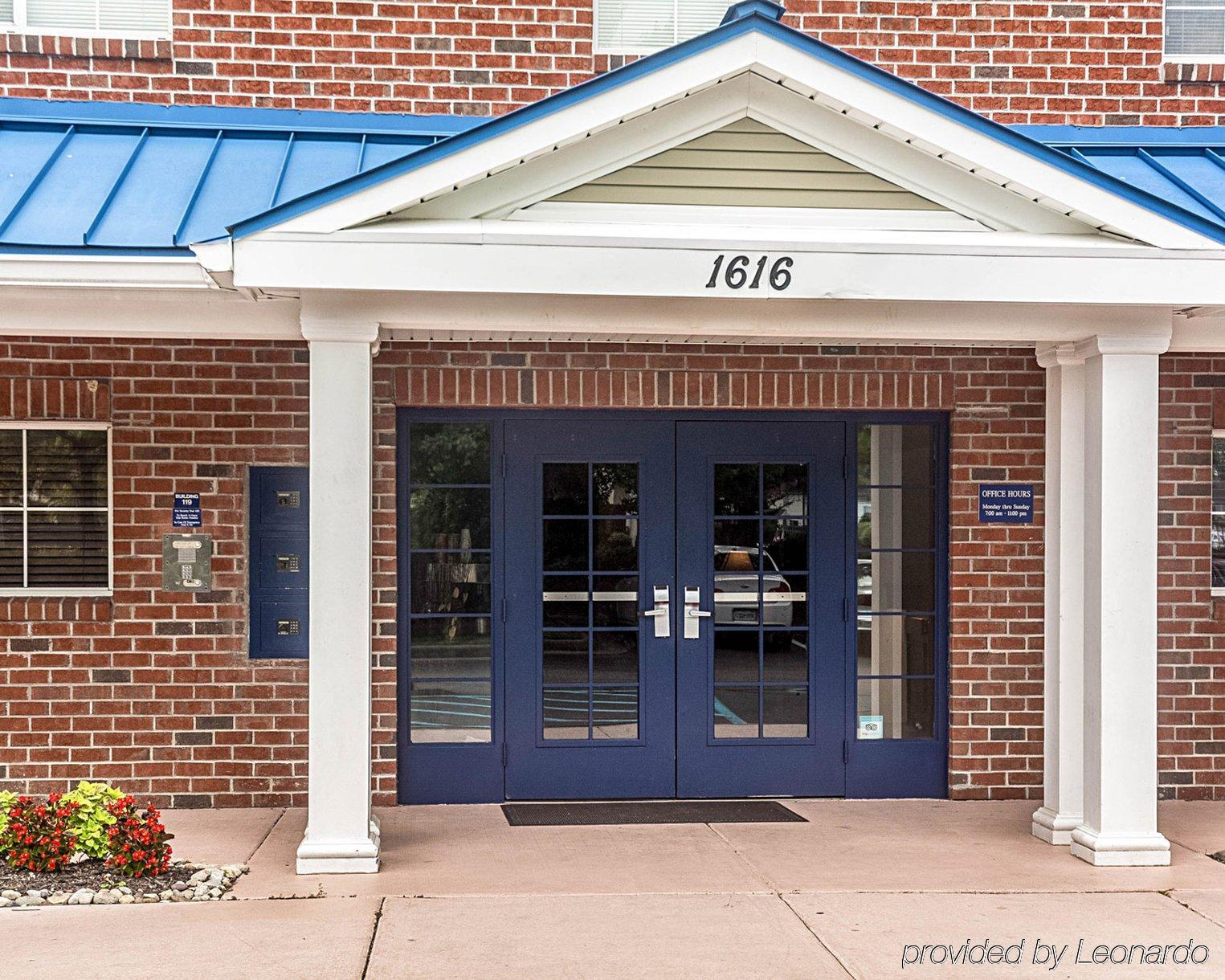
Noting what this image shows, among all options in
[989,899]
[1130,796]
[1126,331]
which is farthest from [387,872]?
[1126,331]

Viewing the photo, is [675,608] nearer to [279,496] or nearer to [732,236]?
[279,496]

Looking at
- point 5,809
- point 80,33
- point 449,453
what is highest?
point 80,33

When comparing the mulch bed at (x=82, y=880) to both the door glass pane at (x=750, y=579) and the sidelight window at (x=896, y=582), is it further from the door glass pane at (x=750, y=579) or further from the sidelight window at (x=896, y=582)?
the sidelight window at (x=896, y=582)

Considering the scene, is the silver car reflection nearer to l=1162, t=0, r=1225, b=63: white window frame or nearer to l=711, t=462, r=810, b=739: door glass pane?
l=711, t=462, r=810, b=739: door glass pane

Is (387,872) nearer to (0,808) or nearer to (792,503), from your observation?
(0,808)

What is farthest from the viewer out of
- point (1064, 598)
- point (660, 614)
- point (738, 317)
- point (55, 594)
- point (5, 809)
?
point (660, 614)

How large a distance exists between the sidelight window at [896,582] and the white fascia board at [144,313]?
362 cm

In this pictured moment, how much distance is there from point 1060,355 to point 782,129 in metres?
1.96

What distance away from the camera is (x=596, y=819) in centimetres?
746

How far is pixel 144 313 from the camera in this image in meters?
6.38

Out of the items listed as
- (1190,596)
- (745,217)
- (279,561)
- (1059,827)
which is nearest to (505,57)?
(745,217)

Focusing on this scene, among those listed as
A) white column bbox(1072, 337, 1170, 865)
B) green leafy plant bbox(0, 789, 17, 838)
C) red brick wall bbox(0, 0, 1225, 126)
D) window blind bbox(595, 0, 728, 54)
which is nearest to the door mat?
white column bbox(1072, 337, 1170, 865)


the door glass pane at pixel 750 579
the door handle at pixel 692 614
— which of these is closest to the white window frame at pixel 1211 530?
the door glass pane at pixel 750 579

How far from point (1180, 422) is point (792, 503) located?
2.38m
